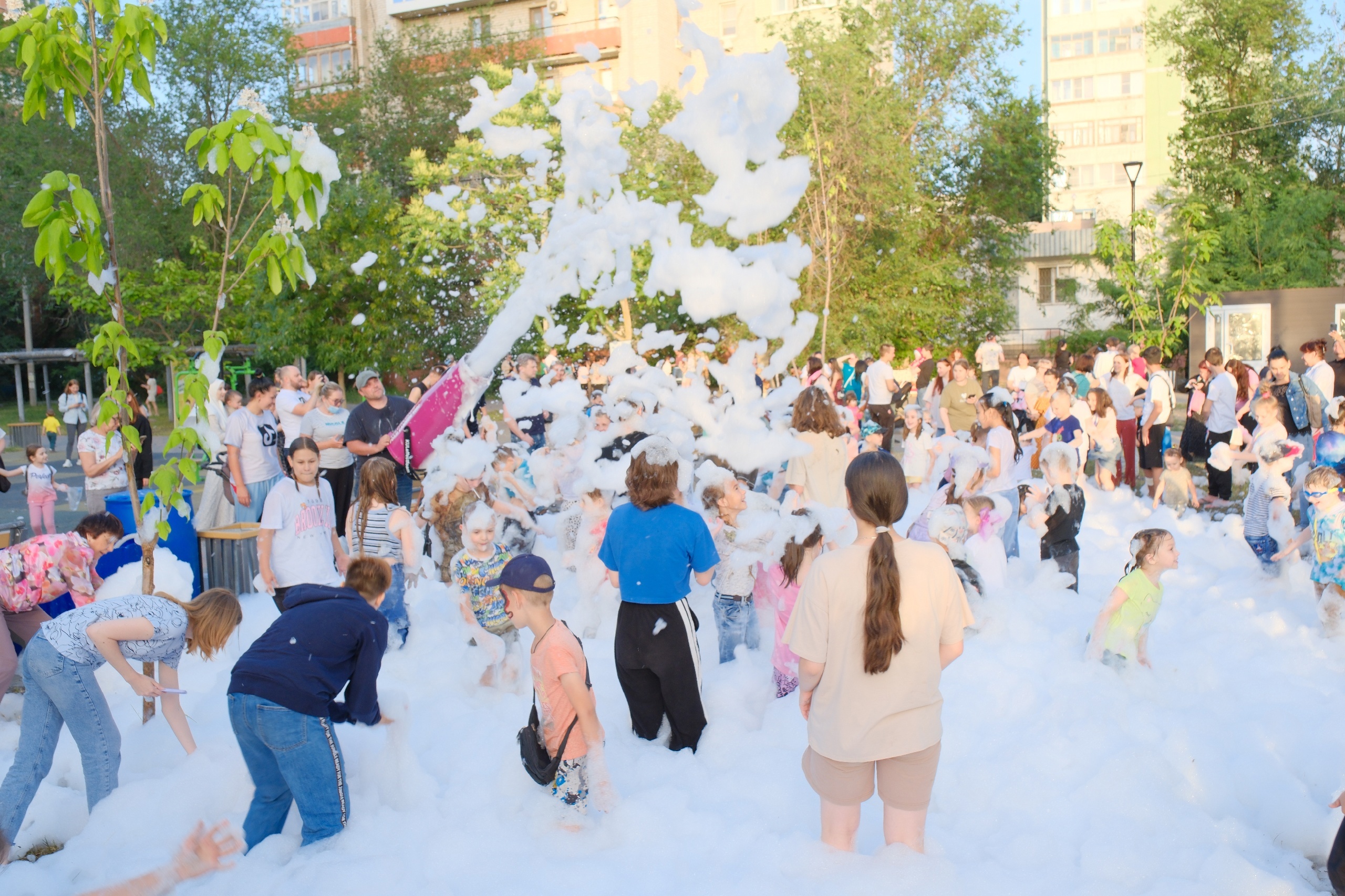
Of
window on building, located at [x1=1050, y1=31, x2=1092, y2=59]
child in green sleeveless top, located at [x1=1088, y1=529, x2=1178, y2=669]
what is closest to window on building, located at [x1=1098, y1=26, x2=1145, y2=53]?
window on building, located at [x1=1050, y1=31, x2=1092, y2=59]

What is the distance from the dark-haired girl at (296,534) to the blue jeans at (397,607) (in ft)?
2.28

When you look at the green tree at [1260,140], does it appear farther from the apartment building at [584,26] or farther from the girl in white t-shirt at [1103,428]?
the girl in white t-shirt at [1103,428]

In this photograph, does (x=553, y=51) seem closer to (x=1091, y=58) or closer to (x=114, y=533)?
(x=1091, y=58)

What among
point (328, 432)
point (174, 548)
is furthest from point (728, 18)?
point (174, 548)

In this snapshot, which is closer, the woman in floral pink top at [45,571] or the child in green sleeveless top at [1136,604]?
the woman in floral pink top at [45,571]

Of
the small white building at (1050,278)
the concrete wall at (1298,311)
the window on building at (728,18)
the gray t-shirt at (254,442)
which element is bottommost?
the gray t-shirt at (254,442)

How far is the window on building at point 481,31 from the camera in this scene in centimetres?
4194

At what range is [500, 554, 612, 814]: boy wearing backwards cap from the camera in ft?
13.2

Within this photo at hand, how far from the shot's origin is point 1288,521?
782cm

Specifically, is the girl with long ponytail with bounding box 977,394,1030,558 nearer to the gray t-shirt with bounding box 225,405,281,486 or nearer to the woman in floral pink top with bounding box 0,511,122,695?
the gray t-shirt with bounding box 225,405,281,486

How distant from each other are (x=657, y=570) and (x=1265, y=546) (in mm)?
5609

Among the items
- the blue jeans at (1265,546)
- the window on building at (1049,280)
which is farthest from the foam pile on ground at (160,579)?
the window on building at (1049,280)

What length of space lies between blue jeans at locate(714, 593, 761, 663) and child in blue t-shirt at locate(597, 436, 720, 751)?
128cm

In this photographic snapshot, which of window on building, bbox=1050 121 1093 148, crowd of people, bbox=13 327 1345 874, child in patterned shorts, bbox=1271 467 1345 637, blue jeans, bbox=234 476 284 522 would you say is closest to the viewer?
crowd of people, bbox=13 327 1345 874
